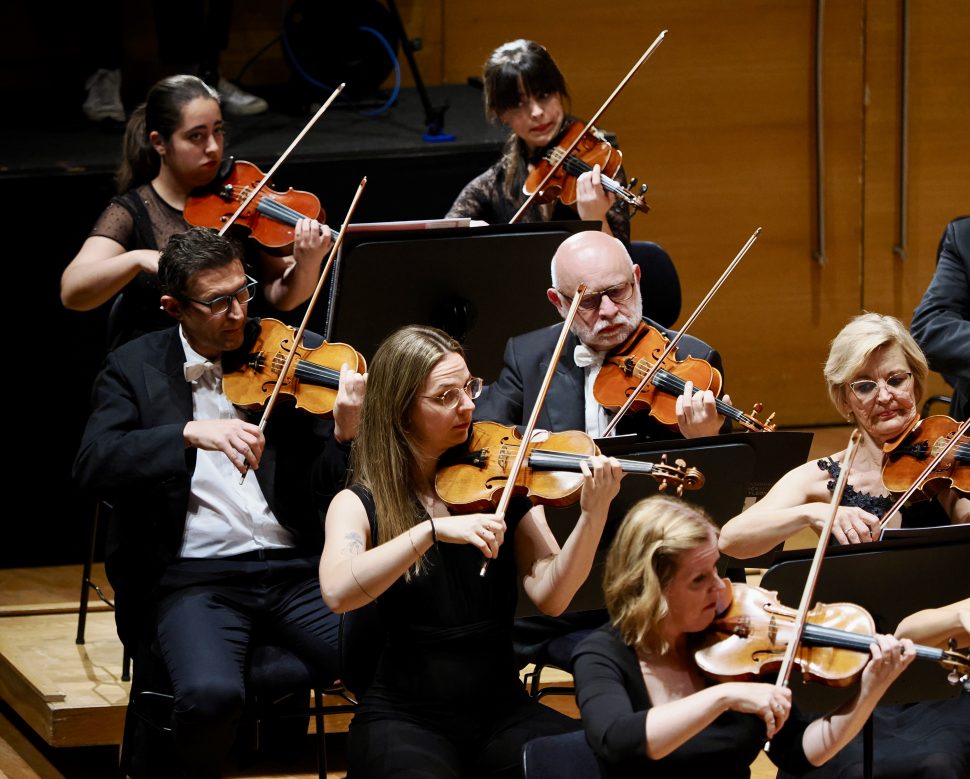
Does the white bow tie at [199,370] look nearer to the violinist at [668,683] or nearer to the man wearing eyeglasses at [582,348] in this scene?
the man wearing eyeglasses at [582,348]

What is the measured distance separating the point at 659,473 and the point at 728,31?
119 inches

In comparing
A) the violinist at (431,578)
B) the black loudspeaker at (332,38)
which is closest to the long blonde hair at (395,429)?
the violinist at (431,578)

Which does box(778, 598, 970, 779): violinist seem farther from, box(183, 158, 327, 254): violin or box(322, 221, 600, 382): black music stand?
box(183, 158, 327, 254): violin

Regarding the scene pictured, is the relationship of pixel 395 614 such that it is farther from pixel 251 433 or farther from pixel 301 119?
pixel 301 119

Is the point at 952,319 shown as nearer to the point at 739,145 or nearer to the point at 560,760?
the point at 560,760

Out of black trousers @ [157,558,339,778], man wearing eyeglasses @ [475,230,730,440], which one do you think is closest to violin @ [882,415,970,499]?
man wearing eyeglasses @ [475,230,730,440]

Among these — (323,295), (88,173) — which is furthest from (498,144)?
(88,173)

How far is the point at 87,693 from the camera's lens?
3.11 m

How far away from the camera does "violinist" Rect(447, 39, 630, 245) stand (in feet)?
11.5

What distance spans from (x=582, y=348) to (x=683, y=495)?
52cm

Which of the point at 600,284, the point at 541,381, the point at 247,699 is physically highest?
the point at 600,284

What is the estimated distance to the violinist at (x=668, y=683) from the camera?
196cm

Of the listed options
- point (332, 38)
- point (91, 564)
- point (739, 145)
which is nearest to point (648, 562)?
point (91, 564)

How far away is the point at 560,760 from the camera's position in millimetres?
Result: 2100
